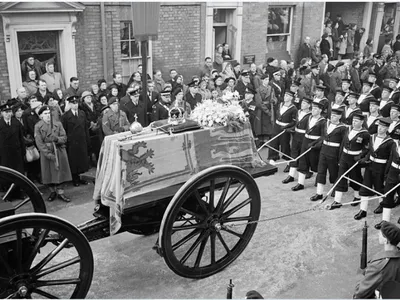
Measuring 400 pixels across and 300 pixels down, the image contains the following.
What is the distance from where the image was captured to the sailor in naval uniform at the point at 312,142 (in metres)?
8.45

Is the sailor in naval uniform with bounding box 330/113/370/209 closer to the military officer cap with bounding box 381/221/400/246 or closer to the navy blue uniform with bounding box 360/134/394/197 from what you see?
the navy blue uniform with bounding box 360/134/394/197

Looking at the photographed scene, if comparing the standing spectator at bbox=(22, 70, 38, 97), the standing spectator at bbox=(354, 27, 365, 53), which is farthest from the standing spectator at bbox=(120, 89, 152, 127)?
the standing spectator at bbox=(354, 27, 365, 53)

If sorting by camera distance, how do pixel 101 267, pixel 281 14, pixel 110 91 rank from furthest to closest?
pixel 281 14 < pixel 110 91 < pixel 101 267

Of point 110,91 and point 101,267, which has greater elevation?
point 110,91

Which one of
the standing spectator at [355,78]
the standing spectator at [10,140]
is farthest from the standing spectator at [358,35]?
the standing spectator at [10,140]

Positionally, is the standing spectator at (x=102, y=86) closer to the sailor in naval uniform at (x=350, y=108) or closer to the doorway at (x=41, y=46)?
the doorway at (x=41, y=46)

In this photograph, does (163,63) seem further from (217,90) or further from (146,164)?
(146,164)

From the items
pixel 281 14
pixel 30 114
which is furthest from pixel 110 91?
pixel 281 14

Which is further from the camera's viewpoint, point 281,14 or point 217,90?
point 281,14

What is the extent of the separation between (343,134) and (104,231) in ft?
15.2

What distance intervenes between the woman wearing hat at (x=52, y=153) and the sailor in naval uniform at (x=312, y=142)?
4.26 m

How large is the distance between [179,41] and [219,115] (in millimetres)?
8589

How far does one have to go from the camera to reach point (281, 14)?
1667 centimetres

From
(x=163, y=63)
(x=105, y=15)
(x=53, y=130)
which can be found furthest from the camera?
(x=163, y=63)
